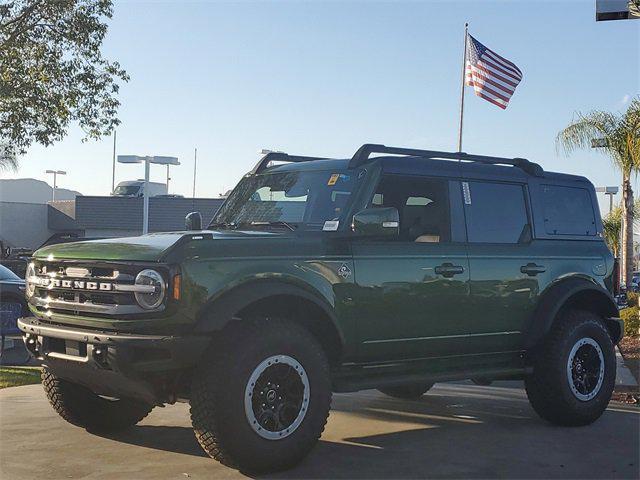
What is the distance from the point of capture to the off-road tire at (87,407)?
6430 mm

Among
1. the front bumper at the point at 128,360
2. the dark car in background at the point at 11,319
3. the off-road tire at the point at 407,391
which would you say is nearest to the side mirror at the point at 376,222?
the front bumper at the point at 128,360

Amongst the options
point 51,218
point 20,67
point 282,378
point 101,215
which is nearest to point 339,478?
point 282,378

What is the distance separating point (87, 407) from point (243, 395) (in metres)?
1.84

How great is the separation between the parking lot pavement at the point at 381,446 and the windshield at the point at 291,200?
1680 millimetres

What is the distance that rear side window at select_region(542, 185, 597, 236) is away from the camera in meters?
7.59

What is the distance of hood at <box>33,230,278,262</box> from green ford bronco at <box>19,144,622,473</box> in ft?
0.05

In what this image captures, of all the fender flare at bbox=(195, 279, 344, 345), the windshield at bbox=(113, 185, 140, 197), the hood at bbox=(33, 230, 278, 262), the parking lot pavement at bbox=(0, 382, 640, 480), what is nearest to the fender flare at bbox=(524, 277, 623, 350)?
the parking lot pavement at bbox=(0, 382, 640, 480)

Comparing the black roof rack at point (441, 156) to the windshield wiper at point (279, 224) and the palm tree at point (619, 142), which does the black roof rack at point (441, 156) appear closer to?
the windshield wiper at point (279, 224)

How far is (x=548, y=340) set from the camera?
7.17 meters

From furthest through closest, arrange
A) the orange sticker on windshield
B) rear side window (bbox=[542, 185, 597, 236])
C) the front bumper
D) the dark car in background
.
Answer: the dark car in background < rear side window (bbox=[542, 185, 597, 236]) < the orange sticker on windshield < the front bumper

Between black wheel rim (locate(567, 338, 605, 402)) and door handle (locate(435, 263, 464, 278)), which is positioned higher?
door handle (locate(435, 263, 464, 278))

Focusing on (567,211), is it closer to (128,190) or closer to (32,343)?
(32,343)

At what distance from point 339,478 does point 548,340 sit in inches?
104

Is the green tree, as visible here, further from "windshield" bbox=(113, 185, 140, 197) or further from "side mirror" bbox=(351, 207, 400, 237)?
"windshield" bbox=(113, 185, 140, 197)
